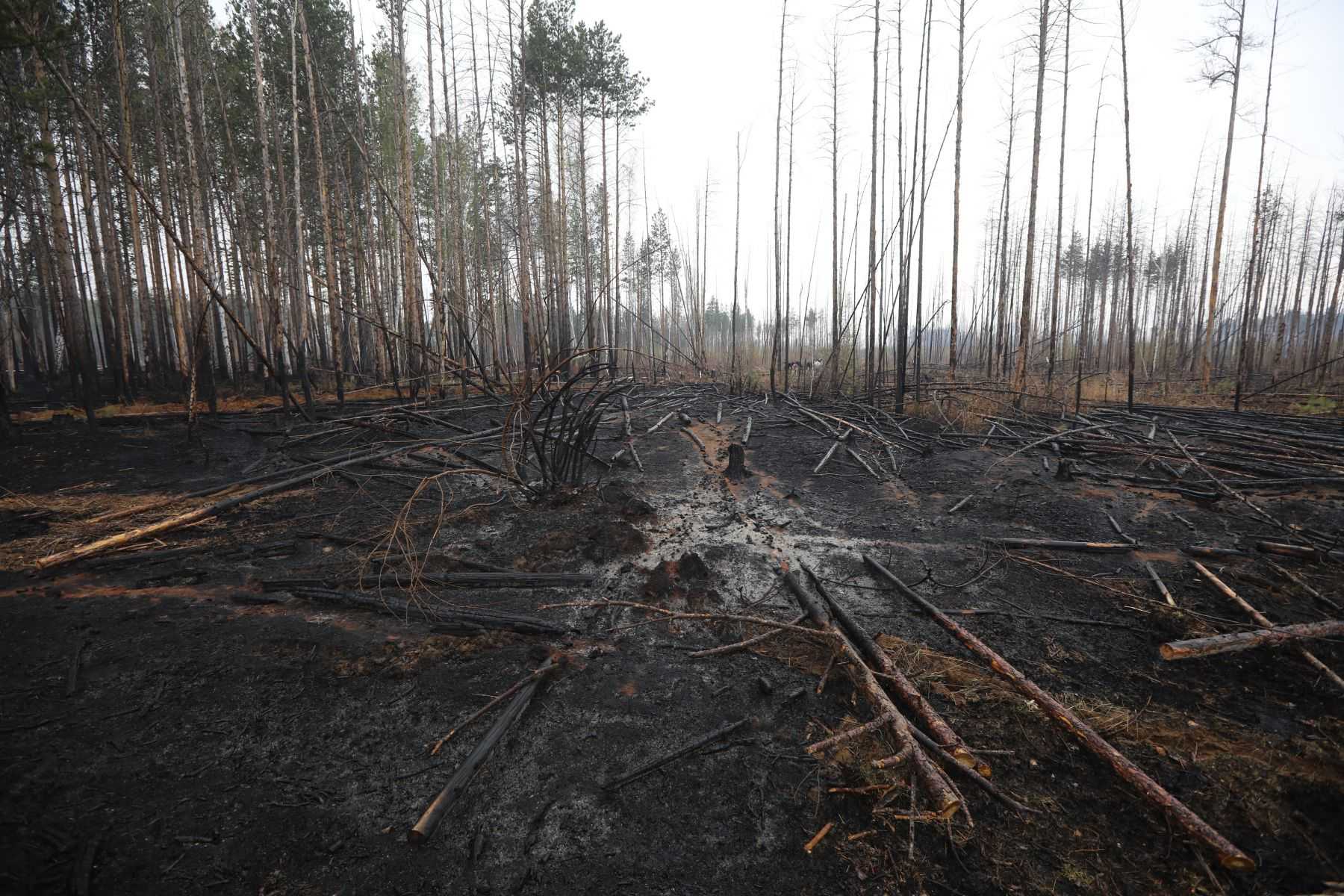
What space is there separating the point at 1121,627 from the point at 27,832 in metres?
4.67

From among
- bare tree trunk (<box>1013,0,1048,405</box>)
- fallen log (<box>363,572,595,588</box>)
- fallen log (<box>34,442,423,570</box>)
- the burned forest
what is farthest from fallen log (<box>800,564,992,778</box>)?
bare tree trunk (<box>1013,0,1048,405</box>)

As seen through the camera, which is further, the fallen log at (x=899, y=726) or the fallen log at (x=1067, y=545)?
the fallen log at (x=1067, y=545)

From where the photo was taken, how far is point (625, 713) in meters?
2.16

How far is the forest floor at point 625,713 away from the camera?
148 centimetres

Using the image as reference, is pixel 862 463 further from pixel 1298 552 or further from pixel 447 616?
pixel 447 616

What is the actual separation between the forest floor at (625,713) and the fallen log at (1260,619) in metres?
0.08

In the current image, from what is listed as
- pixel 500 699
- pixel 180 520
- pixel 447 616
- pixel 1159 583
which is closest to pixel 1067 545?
pixel 1159 583

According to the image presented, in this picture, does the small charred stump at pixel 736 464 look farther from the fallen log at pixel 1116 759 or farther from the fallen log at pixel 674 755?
the fallen log at pixel 674 755

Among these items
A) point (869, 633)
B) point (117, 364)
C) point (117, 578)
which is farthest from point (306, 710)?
point (117, 364)

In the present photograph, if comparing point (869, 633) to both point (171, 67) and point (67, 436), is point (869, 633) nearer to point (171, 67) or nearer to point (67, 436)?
point (67, 436)

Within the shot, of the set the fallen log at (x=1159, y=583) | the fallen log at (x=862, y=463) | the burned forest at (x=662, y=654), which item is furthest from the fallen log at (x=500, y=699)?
the fallen log at (x=862, y=463)

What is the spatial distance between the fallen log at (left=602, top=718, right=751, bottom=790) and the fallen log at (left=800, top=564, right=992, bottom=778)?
0.66 metres

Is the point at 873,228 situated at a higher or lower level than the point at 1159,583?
higher

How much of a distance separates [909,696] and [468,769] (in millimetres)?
1726
